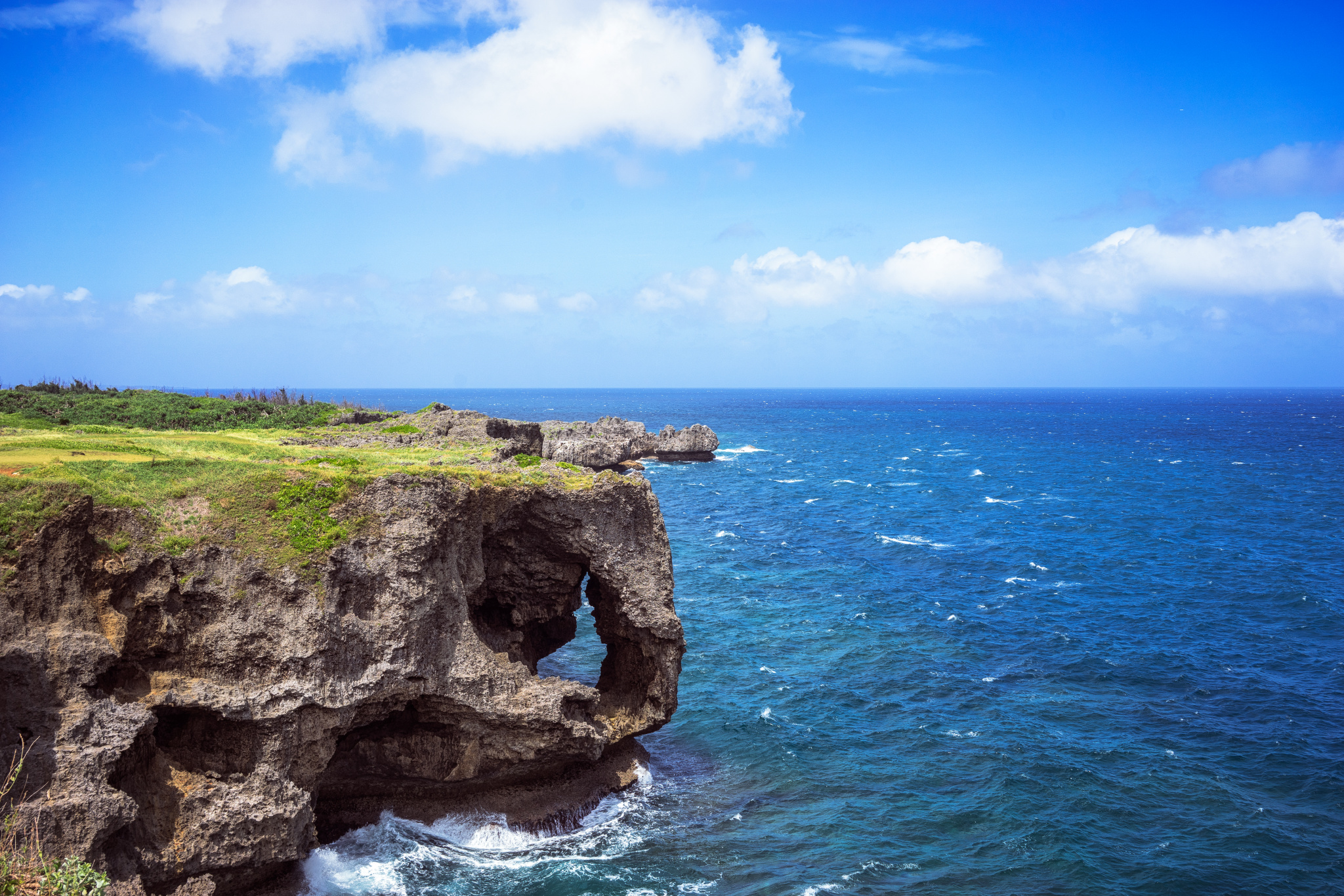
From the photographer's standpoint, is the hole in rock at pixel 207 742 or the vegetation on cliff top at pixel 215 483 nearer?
the vegetation on cliff top at pixel 215 483

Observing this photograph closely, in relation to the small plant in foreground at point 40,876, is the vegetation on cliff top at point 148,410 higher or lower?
higher

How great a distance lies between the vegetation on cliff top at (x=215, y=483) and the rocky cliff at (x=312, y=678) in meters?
0.29

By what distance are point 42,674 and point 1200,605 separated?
56.4 meters

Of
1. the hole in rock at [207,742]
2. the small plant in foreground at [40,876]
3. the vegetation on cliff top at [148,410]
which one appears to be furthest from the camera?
the vegetation on cliff top at [148,410]

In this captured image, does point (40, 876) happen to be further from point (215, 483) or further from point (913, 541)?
point (913, 541)

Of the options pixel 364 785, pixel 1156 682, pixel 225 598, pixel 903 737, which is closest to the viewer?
pixel 225 598

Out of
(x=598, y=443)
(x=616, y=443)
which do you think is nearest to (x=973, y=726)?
(x=598, y=443)

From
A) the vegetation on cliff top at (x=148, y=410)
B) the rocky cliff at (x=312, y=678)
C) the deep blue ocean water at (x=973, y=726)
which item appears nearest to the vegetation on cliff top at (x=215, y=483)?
the rocky cliff at (x=312, y=678)

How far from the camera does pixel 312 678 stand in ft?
71.0

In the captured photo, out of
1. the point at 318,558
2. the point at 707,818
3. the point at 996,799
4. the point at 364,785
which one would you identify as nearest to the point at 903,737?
the point at 996,799

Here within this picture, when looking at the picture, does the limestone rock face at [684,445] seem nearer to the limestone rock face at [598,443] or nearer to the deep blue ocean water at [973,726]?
the limestone rock face at [598,443]

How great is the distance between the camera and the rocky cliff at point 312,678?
743 inches

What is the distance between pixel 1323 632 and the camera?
4519 centimetres

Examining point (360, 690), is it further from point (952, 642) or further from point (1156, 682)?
point (1156, 682)
